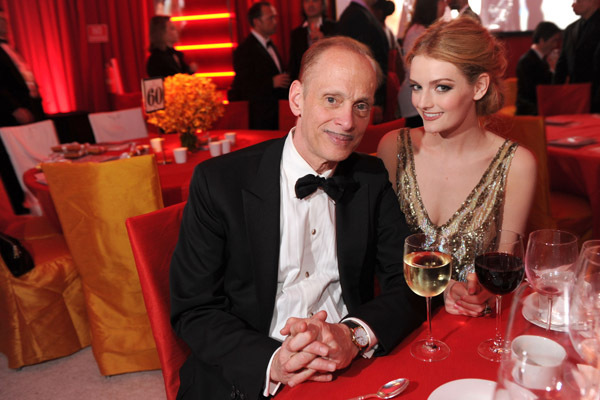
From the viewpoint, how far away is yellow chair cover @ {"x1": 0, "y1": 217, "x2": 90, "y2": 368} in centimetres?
272

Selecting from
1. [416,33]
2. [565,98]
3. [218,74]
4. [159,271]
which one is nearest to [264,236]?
[159,271]

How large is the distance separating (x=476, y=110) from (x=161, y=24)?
184 inches

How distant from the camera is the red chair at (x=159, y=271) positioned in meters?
1.54

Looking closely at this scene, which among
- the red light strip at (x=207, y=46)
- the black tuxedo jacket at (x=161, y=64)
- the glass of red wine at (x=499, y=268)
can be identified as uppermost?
the red light strip at (x=207, y=46)

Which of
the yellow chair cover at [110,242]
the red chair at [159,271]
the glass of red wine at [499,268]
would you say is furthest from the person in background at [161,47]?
the glass of red wine at [499,268]

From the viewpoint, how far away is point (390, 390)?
101 cm

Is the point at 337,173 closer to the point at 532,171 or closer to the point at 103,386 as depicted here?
the point at 532,171

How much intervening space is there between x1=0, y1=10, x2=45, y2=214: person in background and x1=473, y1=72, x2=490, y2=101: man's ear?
4730 mm

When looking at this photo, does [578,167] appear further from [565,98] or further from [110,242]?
[110,242]

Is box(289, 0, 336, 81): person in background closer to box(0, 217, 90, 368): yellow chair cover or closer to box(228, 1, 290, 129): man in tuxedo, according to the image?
box(228, 1, 290, 129): man in tuxedo

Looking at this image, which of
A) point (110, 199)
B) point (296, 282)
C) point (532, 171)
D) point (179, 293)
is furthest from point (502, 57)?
point (110, 199)

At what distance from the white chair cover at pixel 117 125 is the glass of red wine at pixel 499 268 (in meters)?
4.13

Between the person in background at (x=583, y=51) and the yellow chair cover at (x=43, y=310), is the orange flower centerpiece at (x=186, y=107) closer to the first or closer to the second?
the yellow chair cover at (x=43, y=310)

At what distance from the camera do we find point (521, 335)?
2.31 ft
